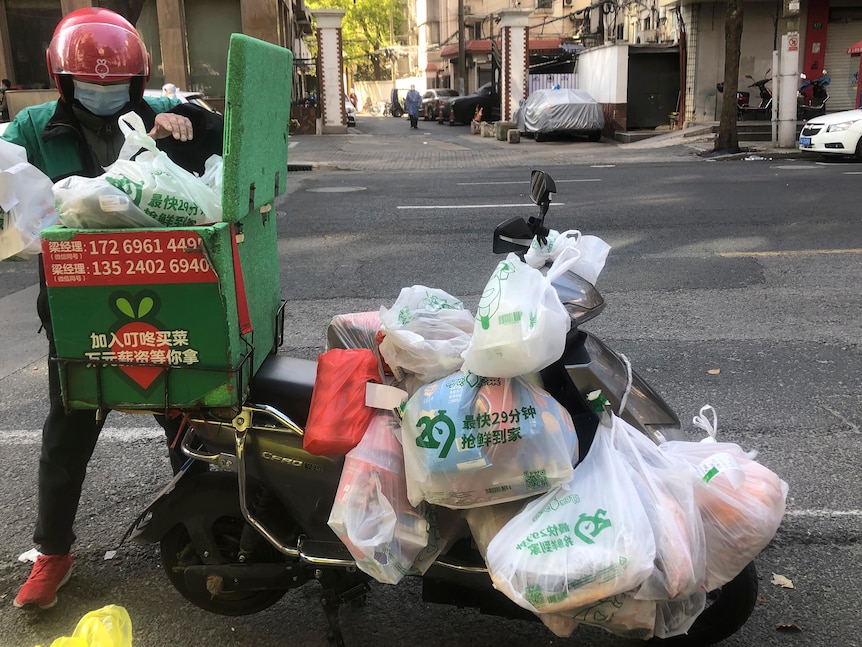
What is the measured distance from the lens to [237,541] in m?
2.40

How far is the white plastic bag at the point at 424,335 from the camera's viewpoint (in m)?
2.11

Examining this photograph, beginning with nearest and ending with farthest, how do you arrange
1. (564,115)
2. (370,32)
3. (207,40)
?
1. (564,115)
2. (207,40)
3. (370,32)

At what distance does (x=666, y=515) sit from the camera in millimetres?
1915

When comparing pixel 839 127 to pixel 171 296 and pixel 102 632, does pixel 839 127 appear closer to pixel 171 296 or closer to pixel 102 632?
pixel 171 296

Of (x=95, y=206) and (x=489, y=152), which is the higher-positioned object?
(x=95, y=206)

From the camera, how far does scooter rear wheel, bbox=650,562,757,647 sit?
2174 mm

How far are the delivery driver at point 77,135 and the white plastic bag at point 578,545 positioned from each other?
1377 mm

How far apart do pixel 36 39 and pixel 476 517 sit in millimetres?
28276

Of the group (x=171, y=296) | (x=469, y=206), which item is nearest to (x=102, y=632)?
(x=171, y=296)

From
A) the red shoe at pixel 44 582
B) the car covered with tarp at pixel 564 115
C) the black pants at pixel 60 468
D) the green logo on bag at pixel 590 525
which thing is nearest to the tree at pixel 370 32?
the car covered with tarp at pixel 564 115

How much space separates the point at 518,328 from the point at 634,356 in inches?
121

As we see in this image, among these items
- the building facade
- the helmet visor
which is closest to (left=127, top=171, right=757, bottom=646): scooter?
the helmet visor

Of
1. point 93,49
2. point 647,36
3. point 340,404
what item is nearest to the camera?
point 340,404

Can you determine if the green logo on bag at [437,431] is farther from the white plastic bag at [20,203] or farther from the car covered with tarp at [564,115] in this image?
the car covered with tarp at [564,115]
